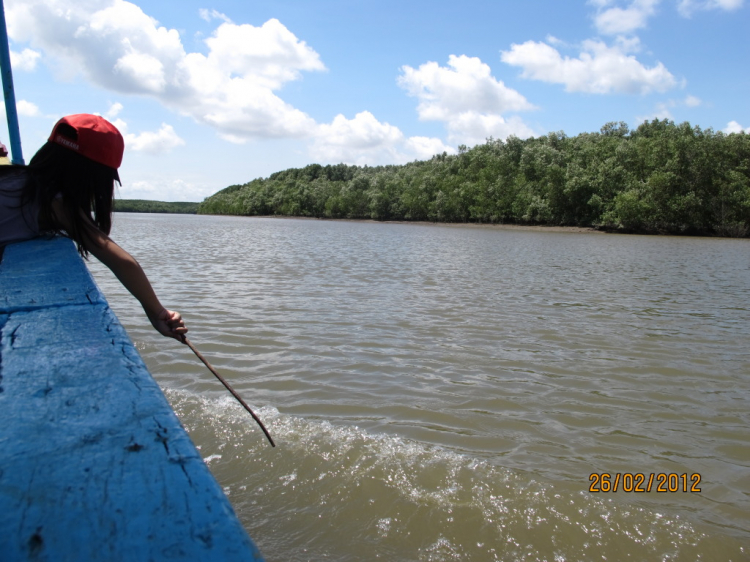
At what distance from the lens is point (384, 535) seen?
2.97 metres

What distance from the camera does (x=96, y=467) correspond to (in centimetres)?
96

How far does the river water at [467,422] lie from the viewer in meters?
3.06

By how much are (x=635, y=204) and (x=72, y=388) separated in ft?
207

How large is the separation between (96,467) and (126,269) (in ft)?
5.00

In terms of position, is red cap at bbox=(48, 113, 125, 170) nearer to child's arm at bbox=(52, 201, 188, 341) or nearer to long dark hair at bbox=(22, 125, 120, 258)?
long dark hair at bbox=(22, 125, 120, 258)

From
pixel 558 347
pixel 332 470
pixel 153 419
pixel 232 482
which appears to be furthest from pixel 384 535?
pixel 558 347

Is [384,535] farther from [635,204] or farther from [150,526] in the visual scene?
[635,204]

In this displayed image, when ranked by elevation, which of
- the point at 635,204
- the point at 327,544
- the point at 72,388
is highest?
the point at 635,204

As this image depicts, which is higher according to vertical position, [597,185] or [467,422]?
[597,185]

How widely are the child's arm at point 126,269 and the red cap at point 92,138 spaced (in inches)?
11.3

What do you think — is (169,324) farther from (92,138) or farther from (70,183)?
(92,138)
